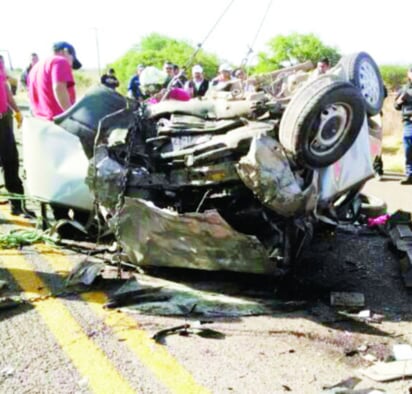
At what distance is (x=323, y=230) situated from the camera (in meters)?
4.73

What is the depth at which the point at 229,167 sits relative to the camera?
12.1 ft

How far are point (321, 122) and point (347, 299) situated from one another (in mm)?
1161

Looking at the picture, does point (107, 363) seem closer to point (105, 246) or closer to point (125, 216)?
point (125, 216)

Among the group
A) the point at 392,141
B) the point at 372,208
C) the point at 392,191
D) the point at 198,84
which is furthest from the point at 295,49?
the point at 372,208

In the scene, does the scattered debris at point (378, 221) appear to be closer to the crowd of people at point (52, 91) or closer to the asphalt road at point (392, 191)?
the asphalt road at point (392, 191)

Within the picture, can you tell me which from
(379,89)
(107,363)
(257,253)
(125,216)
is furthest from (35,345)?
(379,89)

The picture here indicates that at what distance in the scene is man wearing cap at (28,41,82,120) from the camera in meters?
5.70

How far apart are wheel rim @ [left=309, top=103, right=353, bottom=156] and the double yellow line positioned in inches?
63.2

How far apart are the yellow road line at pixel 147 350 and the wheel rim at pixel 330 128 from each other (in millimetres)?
1572

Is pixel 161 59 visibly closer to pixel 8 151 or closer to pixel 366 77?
pixel 8 151

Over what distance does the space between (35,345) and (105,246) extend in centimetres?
189

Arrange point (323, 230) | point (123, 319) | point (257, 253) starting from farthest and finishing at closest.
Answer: point (323, 230) < point (257, 253) < point (123, 319)

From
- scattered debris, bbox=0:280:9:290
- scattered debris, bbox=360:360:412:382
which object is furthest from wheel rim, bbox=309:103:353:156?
scattered debris, bbox=0:280:9:290

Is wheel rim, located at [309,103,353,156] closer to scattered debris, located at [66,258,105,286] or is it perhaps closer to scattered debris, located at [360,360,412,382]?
scattered debris, located at [360,360,412,382]
